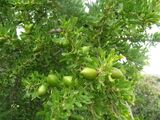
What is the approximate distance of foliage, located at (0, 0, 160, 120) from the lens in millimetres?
2803

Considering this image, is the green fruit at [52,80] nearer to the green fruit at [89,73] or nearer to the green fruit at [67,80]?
the green fruit at [67,80]

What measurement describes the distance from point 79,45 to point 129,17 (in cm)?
43

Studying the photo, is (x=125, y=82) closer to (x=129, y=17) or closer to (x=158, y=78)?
(x=129, y=17)

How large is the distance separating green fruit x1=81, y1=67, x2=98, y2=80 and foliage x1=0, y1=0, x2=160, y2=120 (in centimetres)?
3

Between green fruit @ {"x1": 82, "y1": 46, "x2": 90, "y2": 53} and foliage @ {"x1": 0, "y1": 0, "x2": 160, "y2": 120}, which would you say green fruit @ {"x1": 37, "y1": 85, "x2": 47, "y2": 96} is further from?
green fruit @ {"x1": 82, "y1": 46, "x2": 90, "y2": 53}

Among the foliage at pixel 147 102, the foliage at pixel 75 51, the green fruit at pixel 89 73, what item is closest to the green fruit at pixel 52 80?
the foliage at pixel 75 51

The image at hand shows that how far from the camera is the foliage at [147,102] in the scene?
10.6m

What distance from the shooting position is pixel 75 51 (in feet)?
9.40

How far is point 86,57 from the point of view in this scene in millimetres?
2857

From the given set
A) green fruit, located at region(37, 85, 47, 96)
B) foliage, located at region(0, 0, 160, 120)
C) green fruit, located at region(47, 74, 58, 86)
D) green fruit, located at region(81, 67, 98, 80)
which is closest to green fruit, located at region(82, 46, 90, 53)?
foliage, located at region(0, 0, 160, 120)

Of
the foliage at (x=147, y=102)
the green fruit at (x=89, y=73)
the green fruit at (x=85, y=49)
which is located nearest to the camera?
the green fruit at (x=89, y=73)

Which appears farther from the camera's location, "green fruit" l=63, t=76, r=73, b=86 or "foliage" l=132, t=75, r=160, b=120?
"foliage" l=132, t=75, r=160, b=120

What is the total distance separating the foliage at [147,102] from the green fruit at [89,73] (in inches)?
303

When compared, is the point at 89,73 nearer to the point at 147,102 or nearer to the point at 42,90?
the point at 42,90
